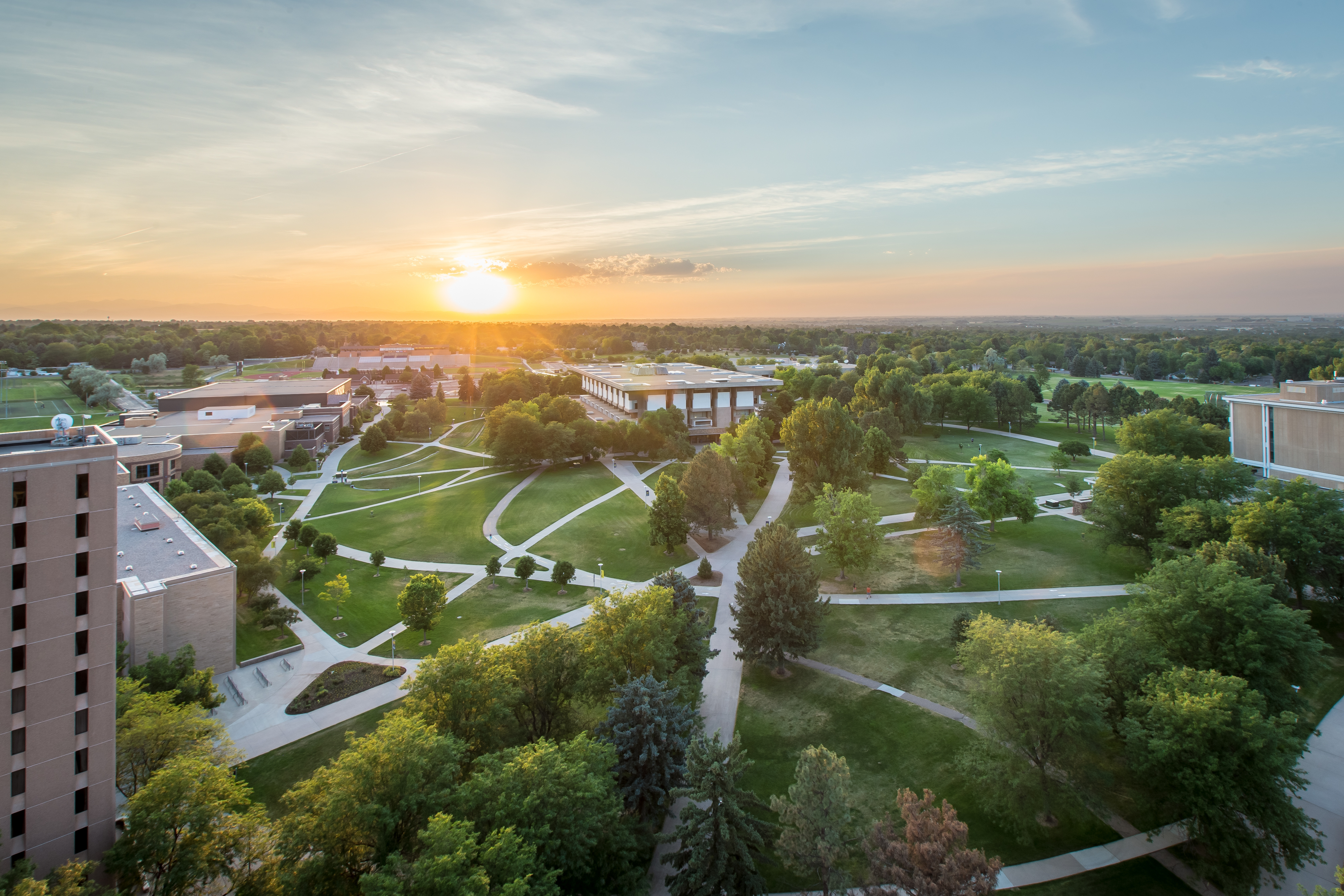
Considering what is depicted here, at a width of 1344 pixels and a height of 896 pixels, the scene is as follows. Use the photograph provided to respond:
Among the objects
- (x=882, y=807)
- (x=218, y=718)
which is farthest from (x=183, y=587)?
(x=882, y=807)

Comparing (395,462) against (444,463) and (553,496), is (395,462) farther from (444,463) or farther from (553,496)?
(553,496)

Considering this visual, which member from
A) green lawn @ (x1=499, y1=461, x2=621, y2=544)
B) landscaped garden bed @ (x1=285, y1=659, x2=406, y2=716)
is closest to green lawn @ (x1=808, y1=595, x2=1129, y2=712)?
landscaped garden bed @ (x1=285, y1=659, x2=406, y2=716)

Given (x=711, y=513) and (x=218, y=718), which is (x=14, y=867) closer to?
(x=218, y=718)

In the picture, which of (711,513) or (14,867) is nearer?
(14,867)

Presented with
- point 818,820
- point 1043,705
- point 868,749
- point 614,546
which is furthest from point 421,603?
point 1043,705

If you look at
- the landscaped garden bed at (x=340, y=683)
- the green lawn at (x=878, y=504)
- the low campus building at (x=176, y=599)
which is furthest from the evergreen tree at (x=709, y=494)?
the low campus building at (x=176, y=599)

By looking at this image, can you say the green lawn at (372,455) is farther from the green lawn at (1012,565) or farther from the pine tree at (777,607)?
the pine tree at (777,607)
